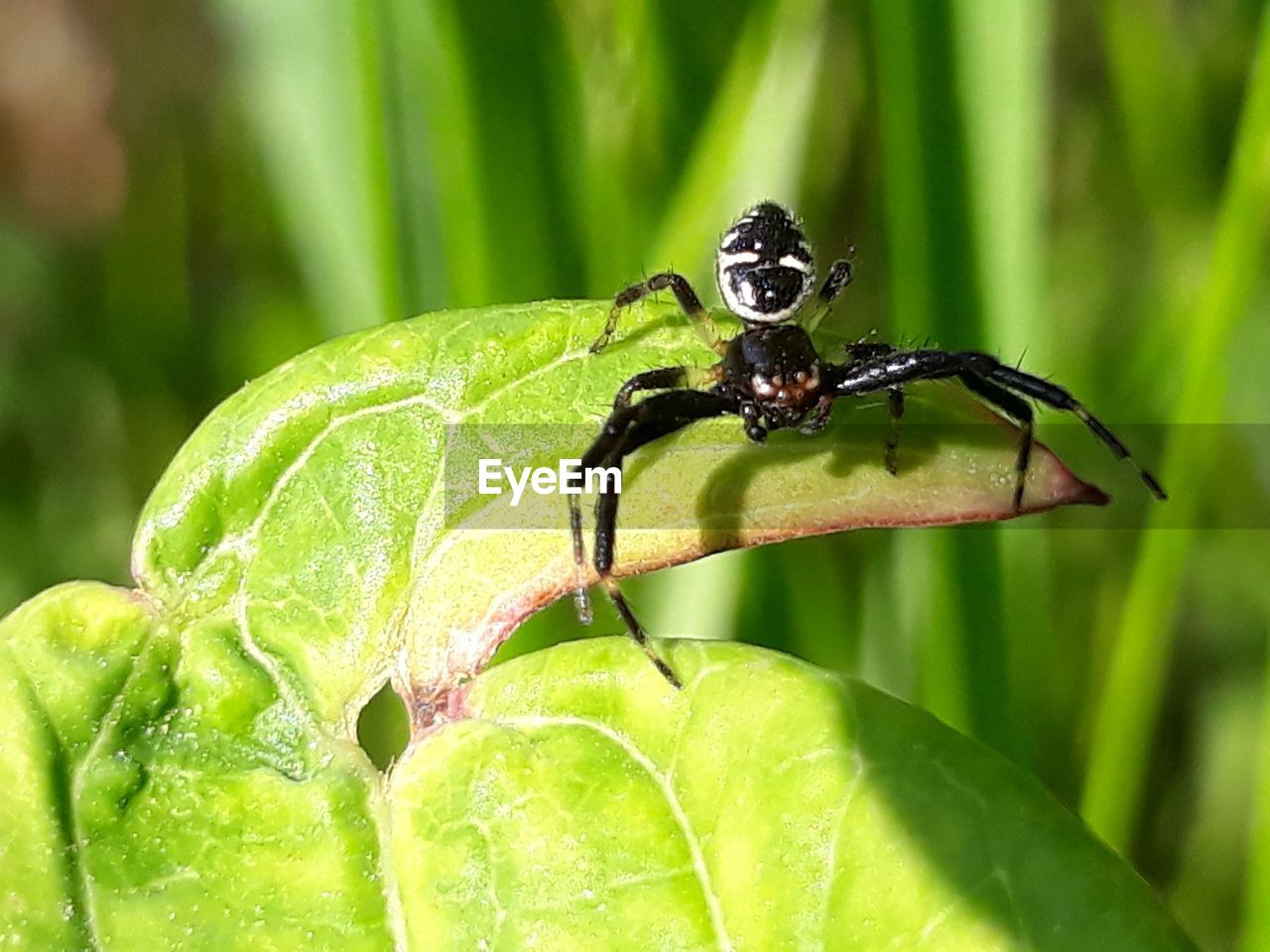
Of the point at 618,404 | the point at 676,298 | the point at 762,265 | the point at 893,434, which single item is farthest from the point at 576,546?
the point at 762,265

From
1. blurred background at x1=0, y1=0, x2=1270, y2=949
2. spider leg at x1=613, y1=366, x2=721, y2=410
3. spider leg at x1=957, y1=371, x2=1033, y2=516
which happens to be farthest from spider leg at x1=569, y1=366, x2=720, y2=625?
blurred background at x1=0, y1=0, x2=1270, y2=949

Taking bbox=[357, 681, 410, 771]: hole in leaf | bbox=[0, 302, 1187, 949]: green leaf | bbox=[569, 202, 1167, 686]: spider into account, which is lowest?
bbox=[357, 681, 410, 771]: hole in leaf

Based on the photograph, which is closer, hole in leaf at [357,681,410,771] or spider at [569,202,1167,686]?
spider at [569,202,1167,686]

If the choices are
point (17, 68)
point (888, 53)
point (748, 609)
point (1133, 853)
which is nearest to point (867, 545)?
point (748, 609)

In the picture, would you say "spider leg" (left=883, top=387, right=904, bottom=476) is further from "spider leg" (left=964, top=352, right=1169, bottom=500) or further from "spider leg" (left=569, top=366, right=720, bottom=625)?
"spider leg" (left=964, top=352, right=1169, bottom=500)

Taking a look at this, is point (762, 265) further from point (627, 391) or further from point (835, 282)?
point (627, 391)

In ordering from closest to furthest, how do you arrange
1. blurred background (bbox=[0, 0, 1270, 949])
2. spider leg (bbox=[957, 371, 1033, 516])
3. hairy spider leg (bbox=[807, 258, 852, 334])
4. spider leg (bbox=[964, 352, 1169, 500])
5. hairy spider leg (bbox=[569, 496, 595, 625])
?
hairy spider leg (bbox=[569, 496, 595, 625]) < spider leg (bbox=[957, 371, 1033, 516]) < spider leg (bbox=[964, 352, 1169, 500]) < blurred background (bbox=[0, 0, 1270, 949]) < hairy spider leg (bbox=[807, 258, 852, 334])

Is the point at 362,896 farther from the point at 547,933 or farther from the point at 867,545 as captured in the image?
the point at 867,545

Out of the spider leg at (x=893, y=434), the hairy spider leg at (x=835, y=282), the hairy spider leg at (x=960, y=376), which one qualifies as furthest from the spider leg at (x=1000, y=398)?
the hairy spider leg at (x=835, y=282)
